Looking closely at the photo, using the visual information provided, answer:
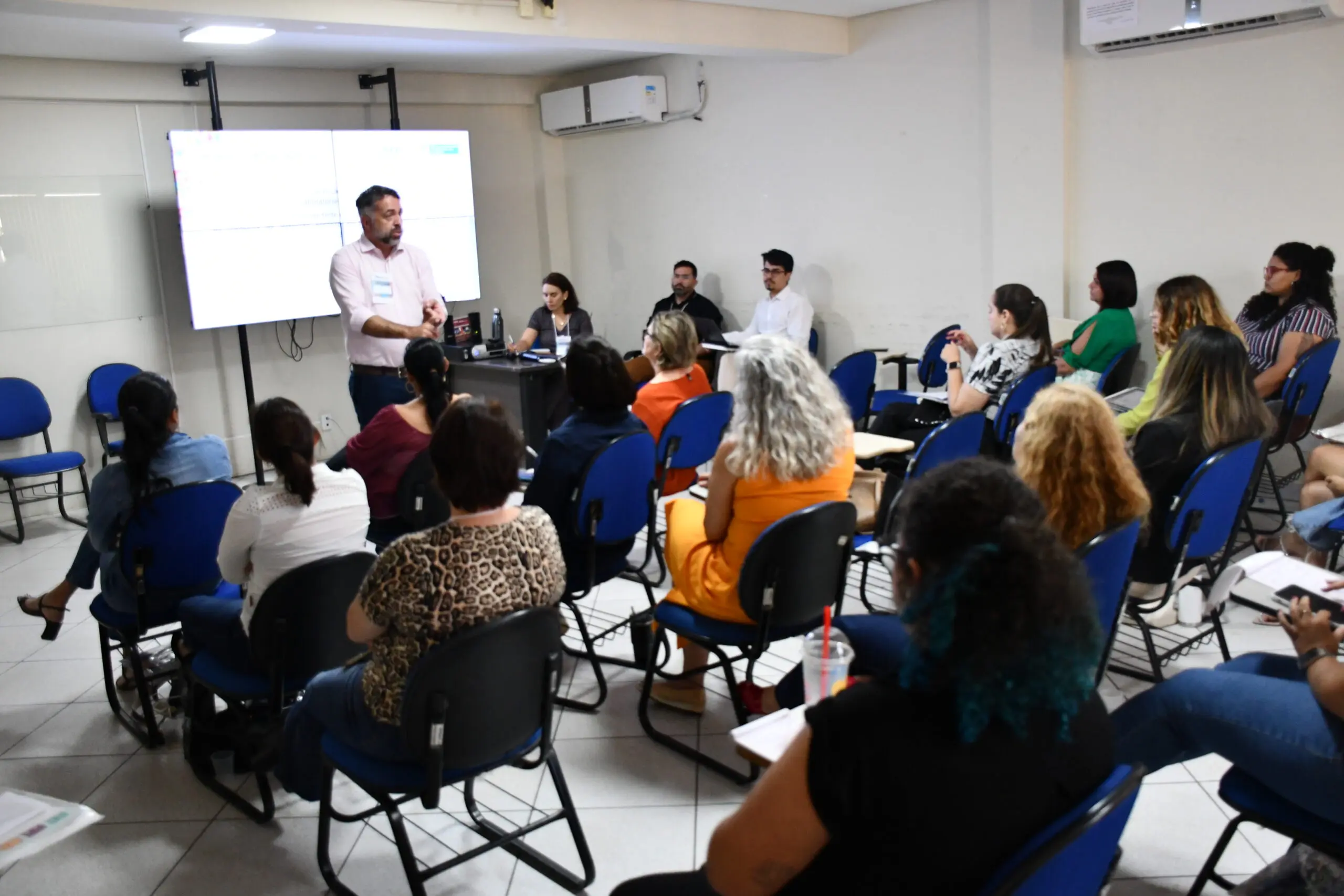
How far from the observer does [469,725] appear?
2070 millimetres

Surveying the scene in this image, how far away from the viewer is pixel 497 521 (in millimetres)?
2148

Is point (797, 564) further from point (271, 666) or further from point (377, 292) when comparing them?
point (377, 292)

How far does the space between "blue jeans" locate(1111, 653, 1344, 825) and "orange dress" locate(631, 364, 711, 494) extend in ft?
7.72

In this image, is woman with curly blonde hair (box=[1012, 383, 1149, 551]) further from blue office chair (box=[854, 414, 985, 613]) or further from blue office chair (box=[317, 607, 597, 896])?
blue office chair (box=[317, 607, 597, 896])

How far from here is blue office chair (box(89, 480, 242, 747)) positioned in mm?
2850

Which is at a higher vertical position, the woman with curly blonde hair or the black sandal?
the woman with curly blonde hair

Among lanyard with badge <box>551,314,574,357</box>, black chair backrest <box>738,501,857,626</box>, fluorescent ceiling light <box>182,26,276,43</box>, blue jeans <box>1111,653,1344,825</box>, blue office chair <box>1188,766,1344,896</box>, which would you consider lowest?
blue office chair <box>1188,766,1344,896</box>

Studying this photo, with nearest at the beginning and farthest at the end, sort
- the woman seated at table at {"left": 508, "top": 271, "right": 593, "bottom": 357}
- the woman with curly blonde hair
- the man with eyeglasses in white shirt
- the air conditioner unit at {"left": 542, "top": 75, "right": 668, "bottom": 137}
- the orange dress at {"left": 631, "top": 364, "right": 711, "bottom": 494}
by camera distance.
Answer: the woman with curly blonde hair, the orange dress at {"left": 631, "top": 364, "right": 711, "bottom": 494}, the man with eyeglasses in white shirt, the woman seated at table at {"left": 508, "top": 271, "right": 593, "bottom": 357}, the air conditioner unit at {"left": 542, "top": 75, "right": 668, "bottom": 137}

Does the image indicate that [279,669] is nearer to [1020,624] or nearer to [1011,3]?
[1020,624]

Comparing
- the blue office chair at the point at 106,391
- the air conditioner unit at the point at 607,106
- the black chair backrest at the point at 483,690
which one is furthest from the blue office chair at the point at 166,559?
the air conditioner unit at the point at 607,106

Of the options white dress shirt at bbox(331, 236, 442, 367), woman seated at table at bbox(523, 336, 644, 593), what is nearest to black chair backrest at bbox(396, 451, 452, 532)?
woman seated at table at bbox(523, 336, 644, 593)

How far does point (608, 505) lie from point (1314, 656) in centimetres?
196

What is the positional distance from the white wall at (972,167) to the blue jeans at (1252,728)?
11.7 feet

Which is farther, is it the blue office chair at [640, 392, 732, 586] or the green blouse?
the green blouse
